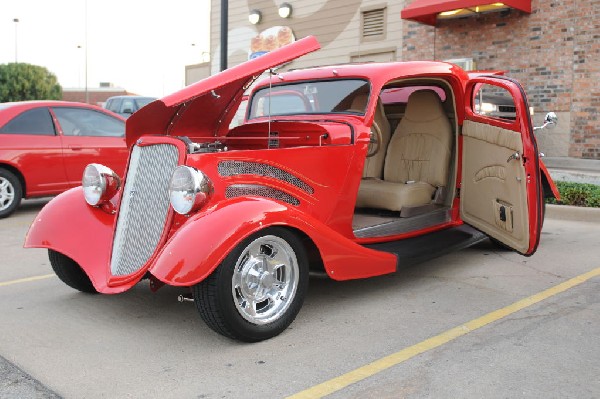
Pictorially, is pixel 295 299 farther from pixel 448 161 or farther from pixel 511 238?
pixel 448 161

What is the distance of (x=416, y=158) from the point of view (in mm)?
5637

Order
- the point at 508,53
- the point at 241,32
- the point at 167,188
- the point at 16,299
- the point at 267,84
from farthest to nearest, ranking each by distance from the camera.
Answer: the point at 241,32 < the point at 508,53 < the point at 267,84 < the point at 16,299 < the point at 167,188

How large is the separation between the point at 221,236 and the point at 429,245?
2.12m

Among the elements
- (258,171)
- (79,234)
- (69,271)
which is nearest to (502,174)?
(258,171)

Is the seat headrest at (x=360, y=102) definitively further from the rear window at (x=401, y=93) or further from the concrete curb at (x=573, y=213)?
the concrete curb at (x=573, y=213)

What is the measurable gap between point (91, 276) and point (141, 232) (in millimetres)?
443

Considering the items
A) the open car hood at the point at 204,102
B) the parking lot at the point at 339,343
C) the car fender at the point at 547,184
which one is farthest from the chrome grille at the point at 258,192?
the car fender at the point at 547,184

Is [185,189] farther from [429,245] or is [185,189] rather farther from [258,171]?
[429,245]

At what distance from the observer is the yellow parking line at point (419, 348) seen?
2.84 metres

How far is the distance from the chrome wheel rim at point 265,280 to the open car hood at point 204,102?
3.57ft

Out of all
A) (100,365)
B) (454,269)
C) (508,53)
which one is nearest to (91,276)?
(100,365)

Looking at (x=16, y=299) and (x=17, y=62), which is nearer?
(x=16, y=299)

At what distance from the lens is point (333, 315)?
394 centimetres

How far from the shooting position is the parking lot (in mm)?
2873
